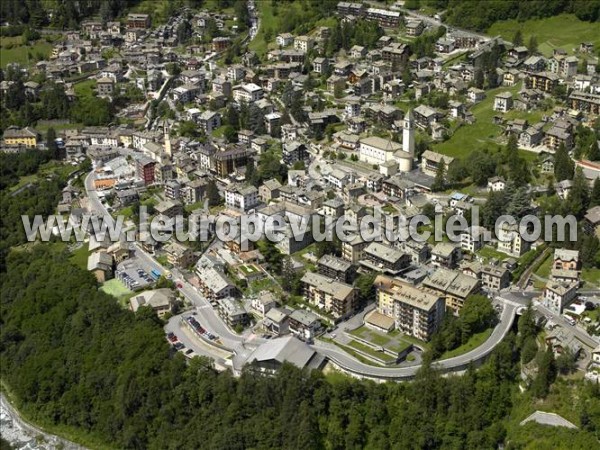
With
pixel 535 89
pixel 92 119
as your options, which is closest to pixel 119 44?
pixel 92 119

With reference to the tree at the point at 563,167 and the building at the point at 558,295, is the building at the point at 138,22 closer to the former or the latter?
the tree at the point at 563,167

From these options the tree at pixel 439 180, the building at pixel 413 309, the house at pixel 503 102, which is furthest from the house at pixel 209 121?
the building at pixel 413 309

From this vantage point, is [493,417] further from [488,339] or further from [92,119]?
[92,119]

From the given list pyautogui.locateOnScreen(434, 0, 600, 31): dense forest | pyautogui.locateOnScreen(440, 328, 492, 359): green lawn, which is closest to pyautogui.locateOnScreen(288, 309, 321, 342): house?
pyautogui.locateOnScreen(440, 328, 492, 359): green lawn

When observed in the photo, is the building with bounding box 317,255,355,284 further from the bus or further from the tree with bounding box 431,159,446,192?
the tree with bounding box 431,159,446,192

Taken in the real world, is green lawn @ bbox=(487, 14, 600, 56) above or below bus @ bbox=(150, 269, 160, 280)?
above

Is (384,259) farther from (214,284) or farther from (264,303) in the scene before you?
(214,284)
